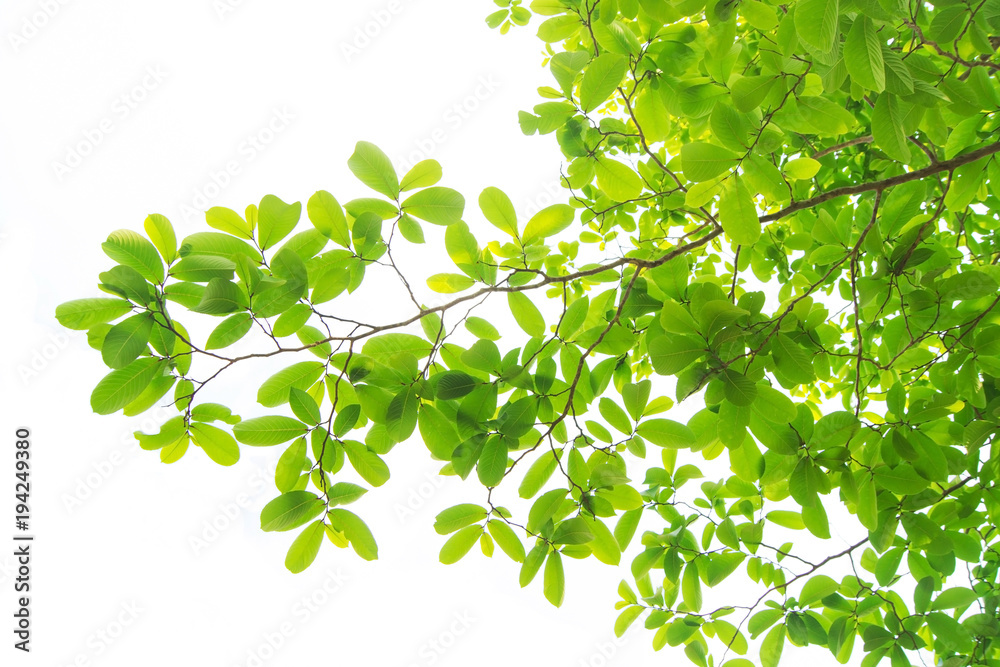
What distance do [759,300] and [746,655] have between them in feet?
5.08

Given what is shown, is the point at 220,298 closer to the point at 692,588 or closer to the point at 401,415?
the point at 401,415

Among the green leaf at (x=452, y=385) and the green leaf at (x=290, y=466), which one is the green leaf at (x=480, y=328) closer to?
the green leaf at (x=452, y=385)

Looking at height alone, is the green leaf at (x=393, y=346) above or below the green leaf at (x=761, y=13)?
below

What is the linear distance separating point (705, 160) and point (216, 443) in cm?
159

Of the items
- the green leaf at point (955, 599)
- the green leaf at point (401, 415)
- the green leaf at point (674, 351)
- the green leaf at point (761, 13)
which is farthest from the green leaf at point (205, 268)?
the green leaf at point (955, 599)

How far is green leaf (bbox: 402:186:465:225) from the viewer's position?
1426mm

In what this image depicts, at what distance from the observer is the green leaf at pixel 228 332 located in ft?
4.20

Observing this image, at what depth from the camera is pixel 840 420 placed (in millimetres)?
1489

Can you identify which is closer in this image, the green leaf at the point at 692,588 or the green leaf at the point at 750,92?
the green leaf at the point at 750,92

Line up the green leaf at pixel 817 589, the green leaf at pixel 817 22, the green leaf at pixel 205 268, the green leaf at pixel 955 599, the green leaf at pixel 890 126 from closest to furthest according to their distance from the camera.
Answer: the green leaf at pixel 817 22 → the green leaf at pixel 890 126 → the green leaf at pixel 205 268 → the green leaf at pixel 955 599 → the green leaf at pixel 817 589

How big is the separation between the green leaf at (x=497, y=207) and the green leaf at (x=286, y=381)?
654mm

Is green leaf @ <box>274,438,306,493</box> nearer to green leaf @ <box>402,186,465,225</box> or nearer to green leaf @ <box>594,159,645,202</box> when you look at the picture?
green leaf @ <box>402,186,465,225</box>

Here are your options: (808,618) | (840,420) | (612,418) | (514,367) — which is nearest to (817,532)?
(840,420)

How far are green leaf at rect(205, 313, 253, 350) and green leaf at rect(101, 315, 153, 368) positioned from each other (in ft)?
0.53
